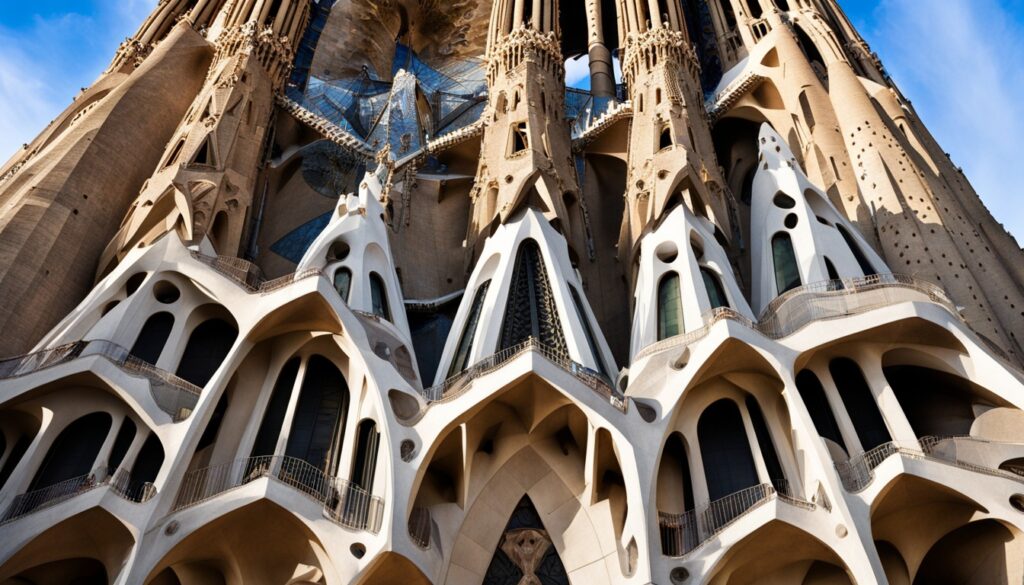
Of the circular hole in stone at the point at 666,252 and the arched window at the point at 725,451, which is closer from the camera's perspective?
the arched window at the point at 725,451

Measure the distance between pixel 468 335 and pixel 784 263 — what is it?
709cm

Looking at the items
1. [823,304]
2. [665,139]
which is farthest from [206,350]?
[665,139]

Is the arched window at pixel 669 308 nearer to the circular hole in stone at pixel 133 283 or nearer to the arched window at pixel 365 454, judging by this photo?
the arched window at pixel 365 454

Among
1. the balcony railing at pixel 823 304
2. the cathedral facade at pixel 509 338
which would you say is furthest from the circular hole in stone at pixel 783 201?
the balcony railing at pixel 823 304

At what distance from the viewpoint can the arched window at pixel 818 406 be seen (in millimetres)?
16672

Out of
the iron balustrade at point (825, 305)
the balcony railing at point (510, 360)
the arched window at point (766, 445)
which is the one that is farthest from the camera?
the iron balustrade at point (825, 305)

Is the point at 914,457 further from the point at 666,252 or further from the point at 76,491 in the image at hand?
the point at 76,491

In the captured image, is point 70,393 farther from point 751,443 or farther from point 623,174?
point 623,174

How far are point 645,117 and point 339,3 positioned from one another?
14689 millimetres

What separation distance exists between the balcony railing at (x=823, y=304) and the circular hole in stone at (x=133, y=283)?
10093mm

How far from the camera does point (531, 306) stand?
19578 millimetres

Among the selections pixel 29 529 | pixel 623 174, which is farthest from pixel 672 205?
pixel 29 529

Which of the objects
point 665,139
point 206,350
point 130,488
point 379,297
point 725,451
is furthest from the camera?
point 665,139

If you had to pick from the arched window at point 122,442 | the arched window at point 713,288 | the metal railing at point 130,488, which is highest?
the arched window at point 713,288
